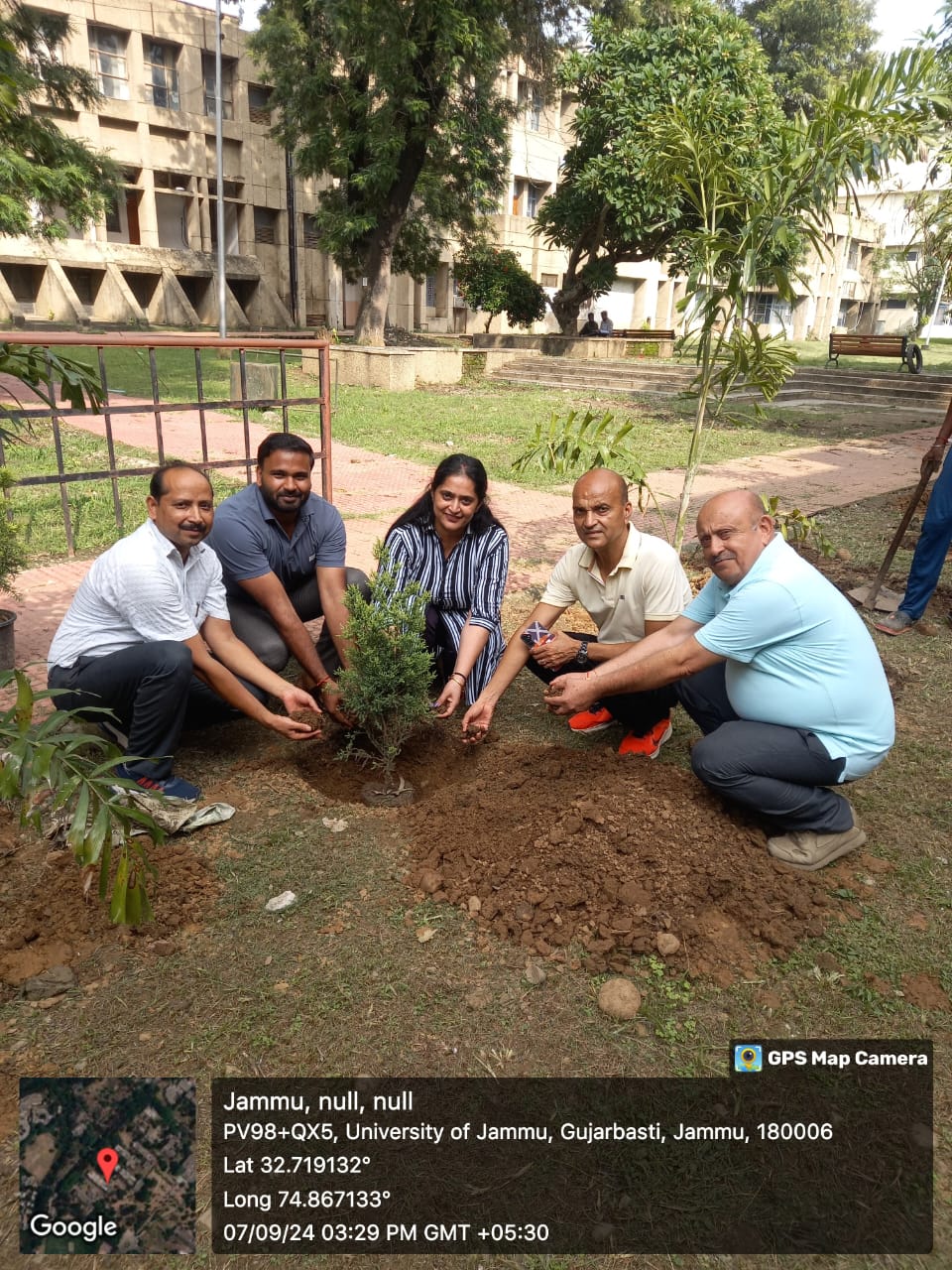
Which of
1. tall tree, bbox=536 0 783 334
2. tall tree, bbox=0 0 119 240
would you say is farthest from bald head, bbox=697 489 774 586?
tall tree, bbox=536 0 783 334

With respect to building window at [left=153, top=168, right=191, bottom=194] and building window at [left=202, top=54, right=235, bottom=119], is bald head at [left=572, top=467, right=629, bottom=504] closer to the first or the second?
building window at [left=153, top=168, right=191, bottom=194]

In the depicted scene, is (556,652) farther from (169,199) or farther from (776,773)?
(169,199)

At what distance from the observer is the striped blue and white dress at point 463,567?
3744mm

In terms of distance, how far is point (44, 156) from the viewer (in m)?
11.4

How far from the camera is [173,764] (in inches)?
136

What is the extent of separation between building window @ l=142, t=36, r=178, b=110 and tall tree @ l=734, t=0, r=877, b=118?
64.6ft

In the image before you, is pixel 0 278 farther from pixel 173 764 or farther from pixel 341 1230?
pixel 341 1230

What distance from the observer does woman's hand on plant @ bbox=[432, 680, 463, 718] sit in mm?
3490

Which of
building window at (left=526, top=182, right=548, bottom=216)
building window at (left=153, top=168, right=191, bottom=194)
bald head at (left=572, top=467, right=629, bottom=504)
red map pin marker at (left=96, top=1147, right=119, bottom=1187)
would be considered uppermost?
building window at (left=526, top=182, right=548, bottom=216)

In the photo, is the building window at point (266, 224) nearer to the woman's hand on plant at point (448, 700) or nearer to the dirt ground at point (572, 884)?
the woman's hand on plant at point (448, 700)

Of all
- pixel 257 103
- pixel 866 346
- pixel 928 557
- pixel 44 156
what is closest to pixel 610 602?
pixel 928 557

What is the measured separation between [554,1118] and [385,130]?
17.9 metres

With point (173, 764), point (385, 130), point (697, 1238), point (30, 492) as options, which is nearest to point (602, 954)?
point (697, 1238)

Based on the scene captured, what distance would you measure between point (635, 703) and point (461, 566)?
954 mm
